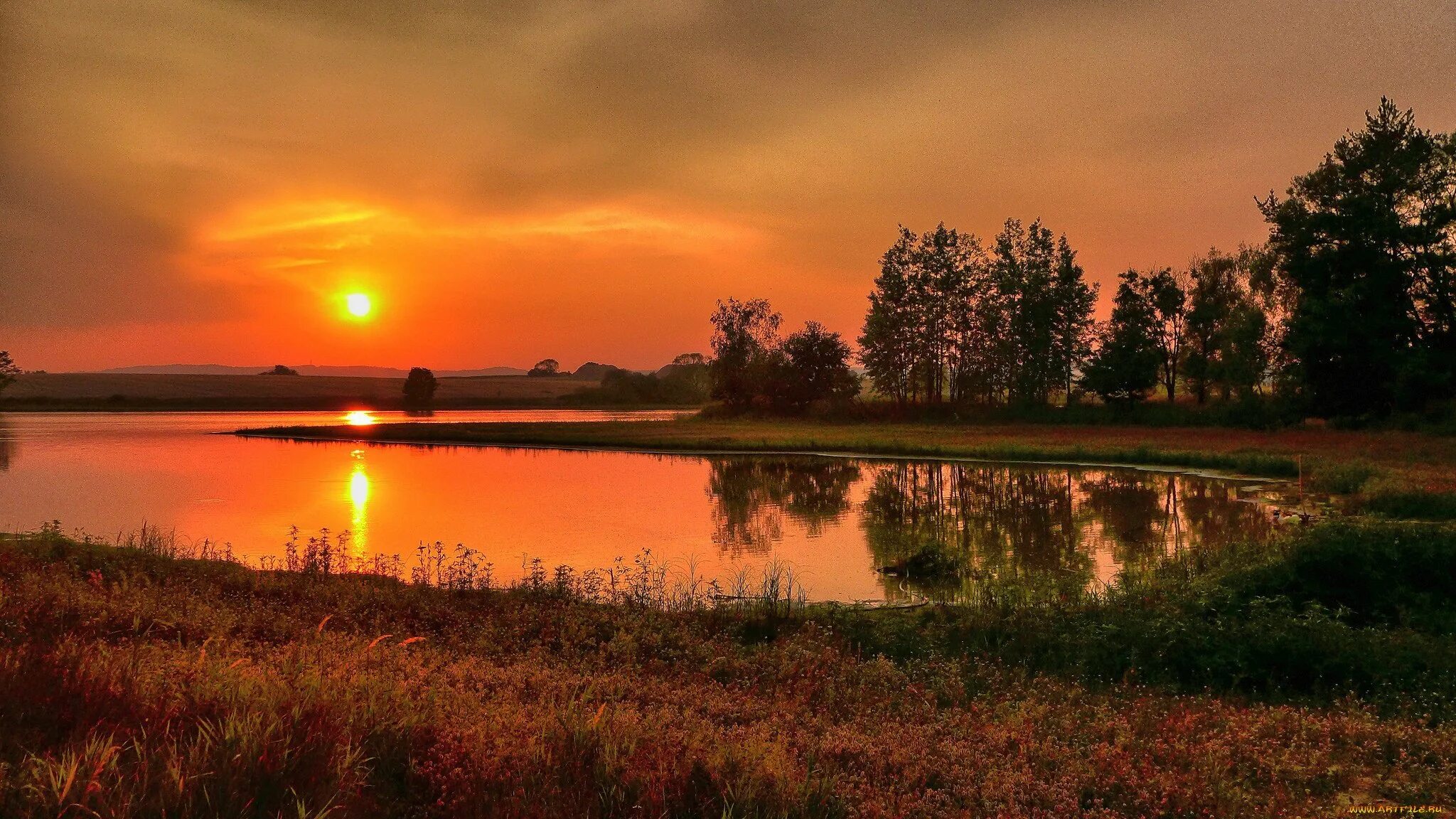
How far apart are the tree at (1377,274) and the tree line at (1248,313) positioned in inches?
3.7

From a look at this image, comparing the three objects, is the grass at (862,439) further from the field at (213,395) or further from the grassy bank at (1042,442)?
the field at (213,395)

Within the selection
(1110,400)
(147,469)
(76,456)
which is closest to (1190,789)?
(147,469)

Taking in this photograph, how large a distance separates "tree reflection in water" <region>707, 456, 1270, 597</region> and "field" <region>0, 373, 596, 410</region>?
446 feet

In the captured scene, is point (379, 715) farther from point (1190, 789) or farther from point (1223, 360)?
point (1223, 360)

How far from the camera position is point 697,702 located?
7555 millimetres

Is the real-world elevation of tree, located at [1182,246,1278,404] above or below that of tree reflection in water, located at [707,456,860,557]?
above

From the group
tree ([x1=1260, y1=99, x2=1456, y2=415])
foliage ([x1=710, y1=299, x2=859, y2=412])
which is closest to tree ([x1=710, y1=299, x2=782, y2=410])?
foliage ([x1=710, y1=299, x2=859, y2=412])

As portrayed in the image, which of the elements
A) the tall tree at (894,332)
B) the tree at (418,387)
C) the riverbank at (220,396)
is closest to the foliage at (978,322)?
the tall tree at (894,332)

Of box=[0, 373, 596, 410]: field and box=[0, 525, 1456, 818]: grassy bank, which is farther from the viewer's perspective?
box=[0, 373, 596, 410]: field

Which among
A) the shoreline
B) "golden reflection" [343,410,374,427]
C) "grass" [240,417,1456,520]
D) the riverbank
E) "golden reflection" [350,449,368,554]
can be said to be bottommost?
"golden reflection" [350,449,368,554]

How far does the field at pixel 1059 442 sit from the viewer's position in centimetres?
2906

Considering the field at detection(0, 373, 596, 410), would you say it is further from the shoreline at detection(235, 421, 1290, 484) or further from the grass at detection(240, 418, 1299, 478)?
the shoreline at detection(235, 421, 1290, 484)

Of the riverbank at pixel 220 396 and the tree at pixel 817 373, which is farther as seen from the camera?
the riverbank at pixel 220 396

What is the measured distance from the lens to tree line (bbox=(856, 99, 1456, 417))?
48.5 m
